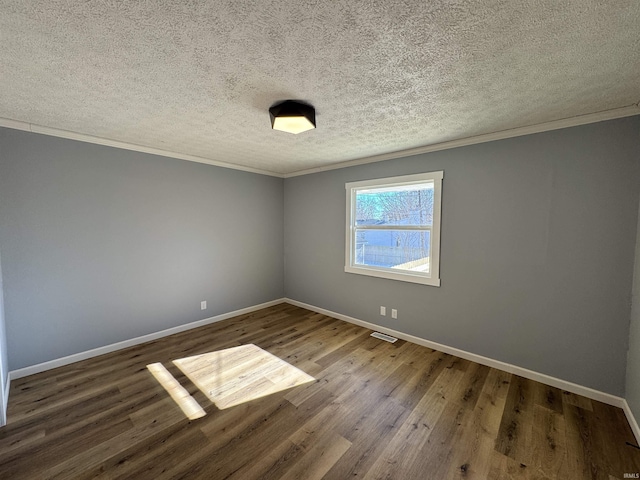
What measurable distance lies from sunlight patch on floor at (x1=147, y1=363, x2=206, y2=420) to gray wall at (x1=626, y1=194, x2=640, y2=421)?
129 inches

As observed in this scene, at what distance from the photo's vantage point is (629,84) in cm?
172

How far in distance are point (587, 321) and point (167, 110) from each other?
13.3 ft

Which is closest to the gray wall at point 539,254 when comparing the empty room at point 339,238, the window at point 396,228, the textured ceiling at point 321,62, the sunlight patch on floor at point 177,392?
the empty room at point 339,238

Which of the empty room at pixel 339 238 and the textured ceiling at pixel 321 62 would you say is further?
the empty room at pixel 339 238

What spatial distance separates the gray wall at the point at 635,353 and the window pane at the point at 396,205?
1689mm

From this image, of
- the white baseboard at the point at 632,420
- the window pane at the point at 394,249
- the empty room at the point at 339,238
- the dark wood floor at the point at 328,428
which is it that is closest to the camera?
the empty room at the point at 339,238

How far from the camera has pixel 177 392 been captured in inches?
91.7

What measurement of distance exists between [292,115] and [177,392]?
260 cm

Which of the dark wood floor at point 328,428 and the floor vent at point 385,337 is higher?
the floor vent at point 385,337

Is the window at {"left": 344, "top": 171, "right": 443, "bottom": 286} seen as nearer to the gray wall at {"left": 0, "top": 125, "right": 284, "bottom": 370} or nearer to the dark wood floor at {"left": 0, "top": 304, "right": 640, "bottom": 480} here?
the dark wood floor at {"left": 0, "top": 304, "right": 640, "bottom": 480}

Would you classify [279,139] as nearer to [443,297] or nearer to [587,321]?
[443,297]

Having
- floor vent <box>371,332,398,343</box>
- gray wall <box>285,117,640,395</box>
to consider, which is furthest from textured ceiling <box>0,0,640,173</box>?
floor vent <box>371,332,398,343</box>

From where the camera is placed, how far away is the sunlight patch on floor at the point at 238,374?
2307mm

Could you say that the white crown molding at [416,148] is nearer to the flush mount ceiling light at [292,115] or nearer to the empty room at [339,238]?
the empty room at [339,238]
